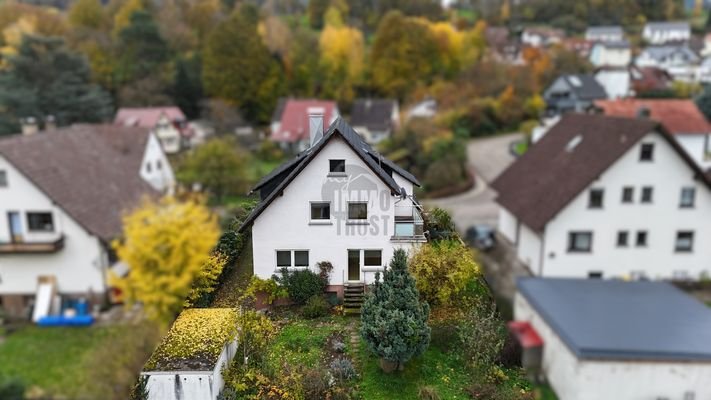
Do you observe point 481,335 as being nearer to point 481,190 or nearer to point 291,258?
point 291,258

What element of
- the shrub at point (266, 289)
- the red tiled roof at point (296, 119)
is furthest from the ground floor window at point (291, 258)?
the red tiled roof at point (296, 119)

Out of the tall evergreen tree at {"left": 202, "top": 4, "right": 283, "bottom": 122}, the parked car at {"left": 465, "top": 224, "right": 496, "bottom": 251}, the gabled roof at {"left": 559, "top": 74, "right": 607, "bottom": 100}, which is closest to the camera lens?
the parked car at {"left": 465, "top": 224, "right": 496, "bottom": 251}

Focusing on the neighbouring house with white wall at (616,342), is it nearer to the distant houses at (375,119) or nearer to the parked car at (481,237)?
the parked car at (481,237)

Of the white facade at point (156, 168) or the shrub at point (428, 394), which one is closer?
the shrub at point (428, 394)

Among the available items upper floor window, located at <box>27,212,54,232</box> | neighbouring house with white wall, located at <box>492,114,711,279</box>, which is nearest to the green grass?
neighbouring house with white wall, located at <box>492,114,711,279</box>

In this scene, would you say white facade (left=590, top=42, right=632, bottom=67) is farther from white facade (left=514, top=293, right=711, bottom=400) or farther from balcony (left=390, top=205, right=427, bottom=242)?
white facade (left=514, top=293, right=711, bottom=400)

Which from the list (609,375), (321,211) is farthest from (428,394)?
(609,375)
